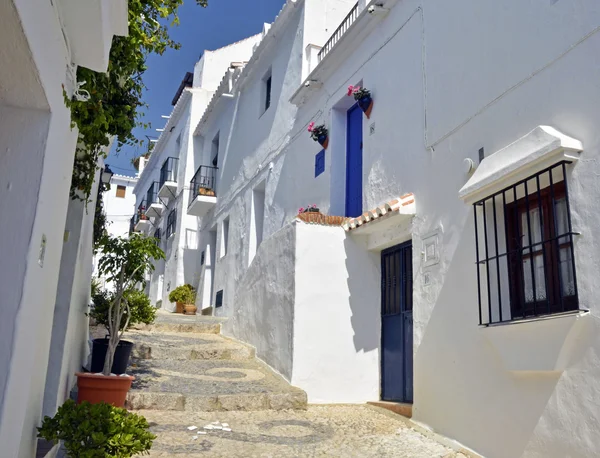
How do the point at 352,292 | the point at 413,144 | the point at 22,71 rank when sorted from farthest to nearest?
the point at 352,292 < the point at 413,144 < the point at 22,71

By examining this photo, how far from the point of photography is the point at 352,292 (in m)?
7.65

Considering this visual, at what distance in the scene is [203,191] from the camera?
50.7 feet

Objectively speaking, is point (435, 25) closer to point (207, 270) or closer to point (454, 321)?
point (454, 321)

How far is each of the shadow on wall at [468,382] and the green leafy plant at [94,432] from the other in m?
2.83

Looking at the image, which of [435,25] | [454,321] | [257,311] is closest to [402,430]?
[454,321]

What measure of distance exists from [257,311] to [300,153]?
3109mm

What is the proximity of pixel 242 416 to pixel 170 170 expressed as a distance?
46.8 feet

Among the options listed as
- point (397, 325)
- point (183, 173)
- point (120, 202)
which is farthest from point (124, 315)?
point (120, 202)

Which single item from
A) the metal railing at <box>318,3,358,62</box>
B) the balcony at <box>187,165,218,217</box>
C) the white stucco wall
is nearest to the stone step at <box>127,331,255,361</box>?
the white stucco wall

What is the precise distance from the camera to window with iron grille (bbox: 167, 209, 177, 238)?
18500 mm

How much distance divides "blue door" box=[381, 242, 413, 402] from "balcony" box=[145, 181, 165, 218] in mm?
14583

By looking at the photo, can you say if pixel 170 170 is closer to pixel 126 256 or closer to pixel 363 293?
pixel 363 293

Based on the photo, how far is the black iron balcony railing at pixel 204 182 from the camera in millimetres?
15539

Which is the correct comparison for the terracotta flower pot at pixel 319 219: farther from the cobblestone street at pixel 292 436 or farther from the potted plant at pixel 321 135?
the cobblestone street at pixel 292 436
